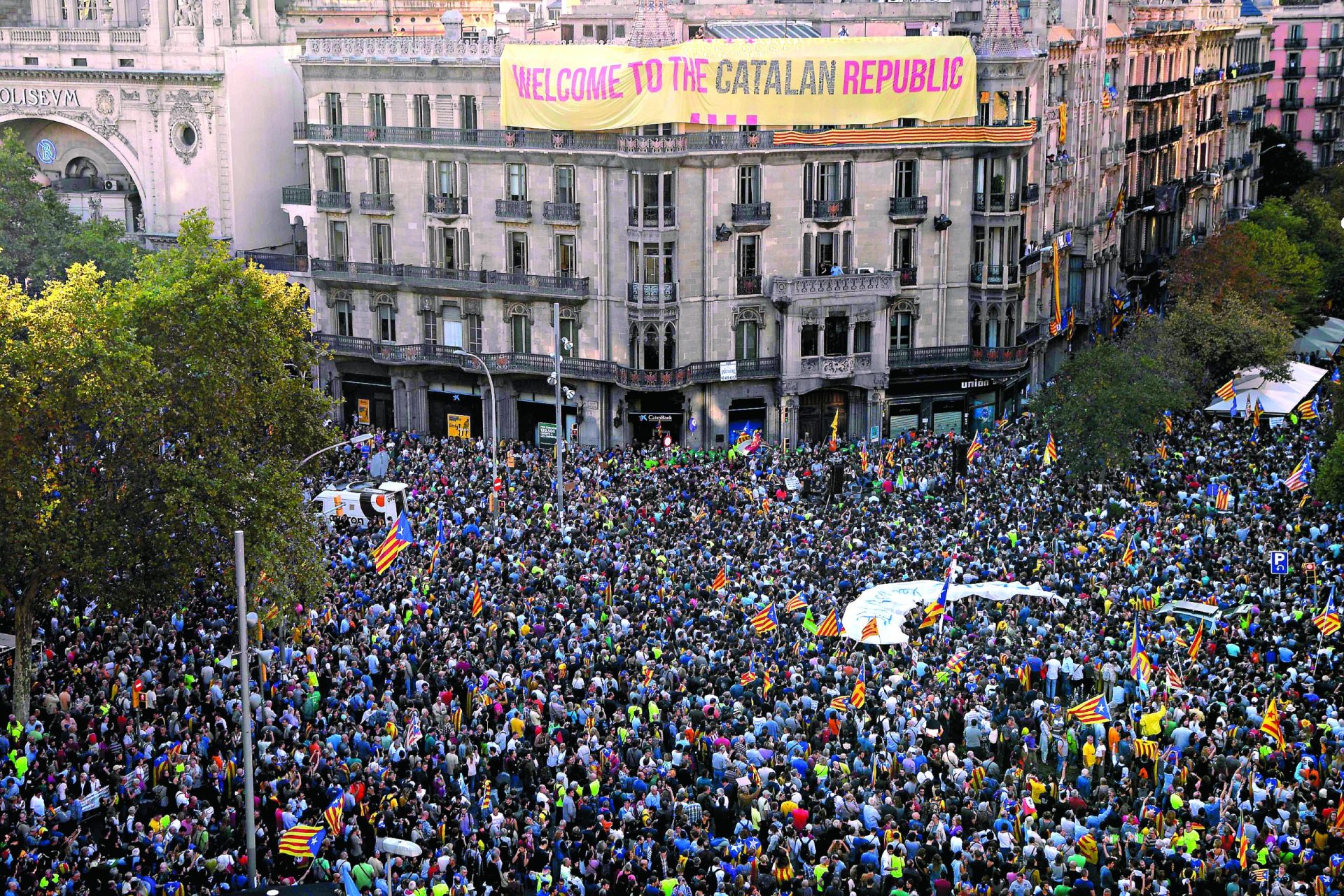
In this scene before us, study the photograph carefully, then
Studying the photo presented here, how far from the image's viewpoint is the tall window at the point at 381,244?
250ft

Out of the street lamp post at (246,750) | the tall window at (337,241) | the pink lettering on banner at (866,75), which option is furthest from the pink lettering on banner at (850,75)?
the street lamp post at (246,750)

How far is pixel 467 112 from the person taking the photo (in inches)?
2916

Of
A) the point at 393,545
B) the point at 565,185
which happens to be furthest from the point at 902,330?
the point at 393,545

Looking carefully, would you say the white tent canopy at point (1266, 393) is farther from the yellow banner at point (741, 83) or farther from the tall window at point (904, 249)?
the yellow banner at point (741, 83)

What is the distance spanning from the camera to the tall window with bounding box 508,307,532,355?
242 feet

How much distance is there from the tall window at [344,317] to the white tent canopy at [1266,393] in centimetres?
3694

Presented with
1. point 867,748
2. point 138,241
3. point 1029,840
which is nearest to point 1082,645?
point 867,748

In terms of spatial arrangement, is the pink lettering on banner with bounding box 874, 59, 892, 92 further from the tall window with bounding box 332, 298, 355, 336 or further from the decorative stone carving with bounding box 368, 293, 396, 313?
the tall window with bounding box 332, 298, 355, 336

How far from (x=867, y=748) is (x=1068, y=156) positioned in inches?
1950

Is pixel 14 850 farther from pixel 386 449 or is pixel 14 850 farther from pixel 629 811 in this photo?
pixel 386 449

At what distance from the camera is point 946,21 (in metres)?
77.1

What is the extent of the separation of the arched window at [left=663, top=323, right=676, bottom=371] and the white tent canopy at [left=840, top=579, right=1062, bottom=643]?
2429 cm

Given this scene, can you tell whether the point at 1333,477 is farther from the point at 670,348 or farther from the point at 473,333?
the point at 473,333

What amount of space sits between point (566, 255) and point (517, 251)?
7.87 feet
